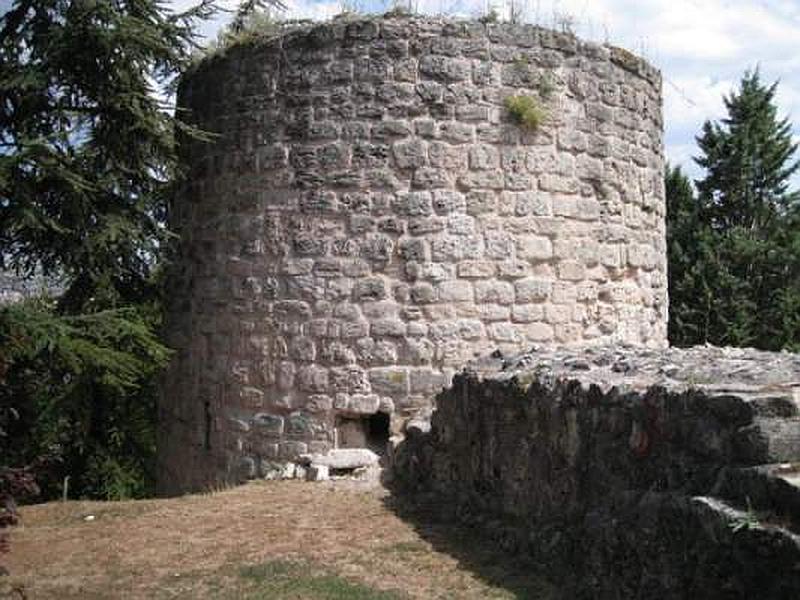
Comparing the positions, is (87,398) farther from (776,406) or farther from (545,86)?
(776,406)

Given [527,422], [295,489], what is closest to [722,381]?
[527,422]

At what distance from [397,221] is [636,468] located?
4.47 meters

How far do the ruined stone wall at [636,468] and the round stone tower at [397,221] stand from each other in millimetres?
1548

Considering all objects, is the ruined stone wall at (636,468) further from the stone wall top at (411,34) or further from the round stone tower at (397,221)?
the stone wall top at (411,34)

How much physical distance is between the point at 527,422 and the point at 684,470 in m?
1.77

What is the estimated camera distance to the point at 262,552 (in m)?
6.51

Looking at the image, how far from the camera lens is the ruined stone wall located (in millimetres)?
3840

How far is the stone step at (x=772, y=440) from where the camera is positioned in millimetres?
3875

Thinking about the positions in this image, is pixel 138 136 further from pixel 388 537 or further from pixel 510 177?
pixel 388 537

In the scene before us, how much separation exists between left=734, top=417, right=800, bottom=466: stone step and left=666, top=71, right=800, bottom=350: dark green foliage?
1749 cm

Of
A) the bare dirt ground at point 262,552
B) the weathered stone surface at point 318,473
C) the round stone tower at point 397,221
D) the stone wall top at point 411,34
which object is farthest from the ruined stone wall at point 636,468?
the stone wall top at point 411,34

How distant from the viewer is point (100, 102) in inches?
332

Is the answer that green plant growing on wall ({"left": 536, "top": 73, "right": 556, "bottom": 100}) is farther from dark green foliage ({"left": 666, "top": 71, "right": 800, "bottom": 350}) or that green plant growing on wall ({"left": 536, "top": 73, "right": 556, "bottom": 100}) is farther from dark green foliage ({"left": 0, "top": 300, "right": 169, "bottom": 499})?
dark green foliage ({"left": 666, "top": 71, "right": 800, "bottom": 350})

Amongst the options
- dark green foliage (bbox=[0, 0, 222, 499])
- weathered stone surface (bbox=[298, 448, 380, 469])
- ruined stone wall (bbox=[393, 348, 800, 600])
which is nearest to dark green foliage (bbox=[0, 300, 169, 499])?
dark green foliage (bbox=[0, 0, 222, 499])
